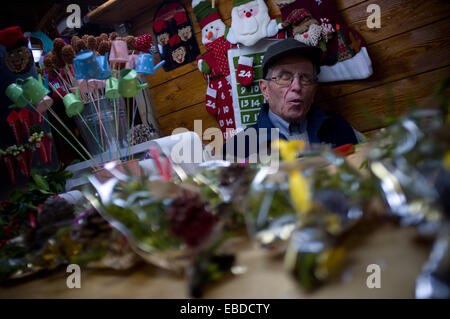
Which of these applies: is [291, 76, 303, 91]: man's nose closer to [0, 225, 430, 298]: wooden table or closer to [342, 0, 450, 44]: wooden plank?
[342, 0, 450, 44]: wooden plank

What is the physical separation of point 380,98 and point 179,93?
4.29ft

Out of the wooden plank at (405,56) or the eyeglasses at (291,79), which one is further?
the eyeglasses at (291,79)

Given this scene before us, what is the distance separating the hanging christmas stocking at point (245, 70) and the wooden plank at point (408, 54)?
1.70ft

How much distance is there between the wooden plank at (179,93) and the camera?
7.23 feet

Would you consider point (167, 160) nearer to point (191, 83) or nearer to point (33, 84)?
point (33, 84)

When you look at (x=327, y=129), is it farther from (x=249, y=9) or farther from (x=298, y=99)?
(x=249, y=9)

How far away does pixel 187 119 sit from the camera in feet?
→ 7.59

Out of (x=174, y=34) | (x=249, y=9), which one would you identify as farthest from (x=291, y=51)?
(x=174, y=34)

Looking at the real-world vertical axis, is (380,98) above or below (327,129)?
above

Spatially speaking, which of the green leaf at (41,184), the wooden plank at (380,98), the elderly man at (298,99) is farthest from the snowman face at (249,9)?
the green leaf at (41,184)

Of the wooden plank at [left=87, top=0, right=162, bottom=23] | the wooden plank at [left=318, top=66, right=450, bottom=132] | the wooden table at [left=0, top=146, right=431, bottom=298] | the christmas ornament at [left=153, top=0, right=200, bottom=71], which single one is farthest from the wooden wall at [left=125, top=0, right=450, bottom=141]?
the wooden table at [left=0, top=146, right=431, bottom=298]

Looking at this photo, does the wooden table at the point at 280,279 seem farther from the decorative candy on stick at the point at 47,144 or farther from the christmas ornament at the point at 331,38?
the christmas ornament at the point at 331,38

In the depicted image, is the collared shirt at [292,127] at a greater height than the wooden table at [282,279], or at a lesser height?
greater
